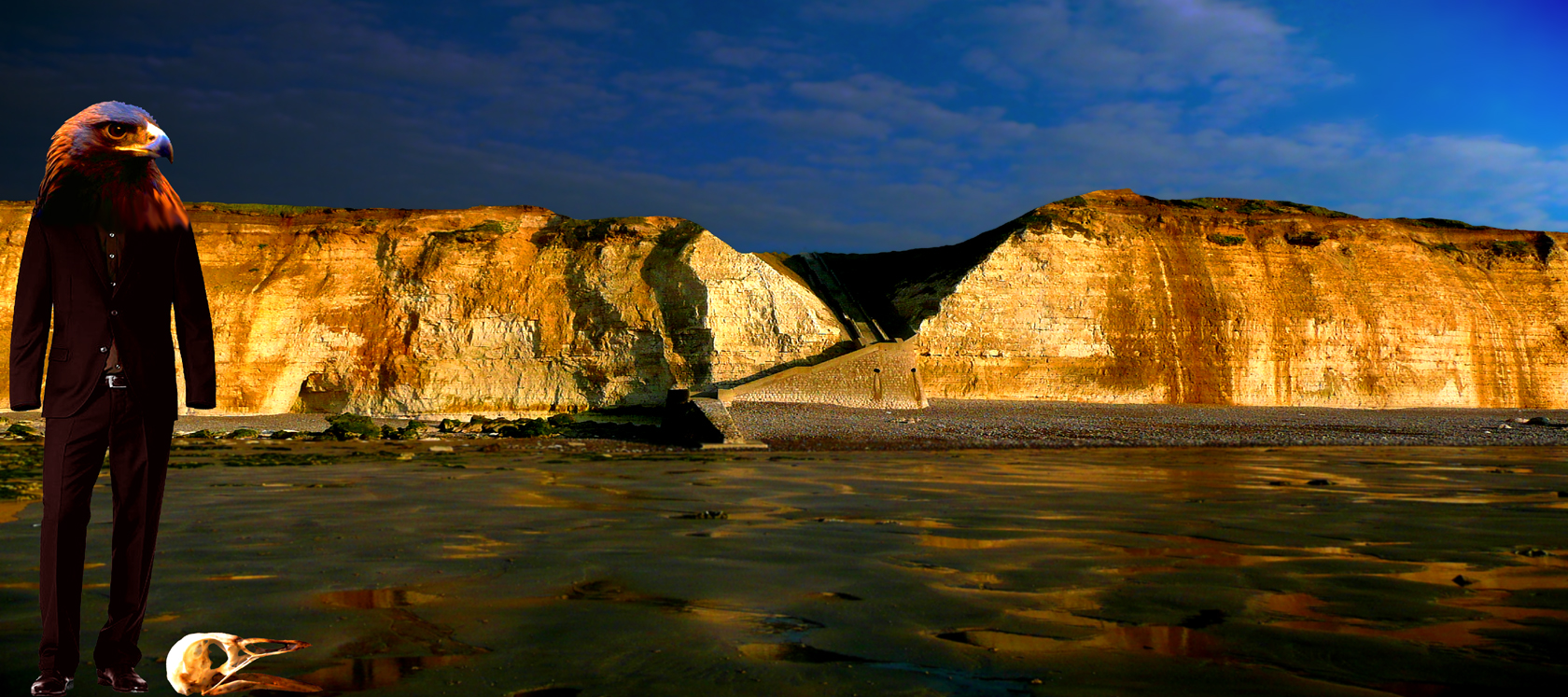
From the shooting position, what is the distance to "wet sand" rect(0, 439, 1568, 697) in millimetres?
2934

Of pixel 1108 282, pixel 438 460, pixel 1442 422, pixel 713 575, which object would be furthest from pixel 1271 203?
pixel 713 575

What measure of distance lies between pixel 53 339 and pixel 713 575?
2865mm

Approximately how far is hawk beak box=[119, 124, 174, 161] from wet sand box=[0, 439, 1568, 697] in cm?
156

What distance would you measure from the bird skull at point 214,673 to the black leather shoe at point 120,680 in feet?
0.39

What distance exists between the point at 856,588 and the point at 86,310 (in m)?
3.12

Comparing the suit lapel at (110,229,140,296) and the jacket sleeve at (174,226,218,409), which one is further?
the jacket sleeve at (174,226,218,409)

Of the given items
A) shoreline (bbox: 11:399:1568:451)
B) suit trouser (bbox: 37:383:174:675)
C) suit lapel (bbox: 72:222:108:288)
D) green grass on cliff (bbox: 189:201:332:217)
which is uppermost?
green grass on cliff (bbox: 189:201:332:217)

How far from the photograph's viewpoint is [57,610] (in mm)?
Answer: 2375

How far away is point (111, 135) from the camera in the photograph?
8.48 feet

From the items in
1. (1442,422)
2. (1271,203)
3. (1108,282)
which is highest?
(1271,203)

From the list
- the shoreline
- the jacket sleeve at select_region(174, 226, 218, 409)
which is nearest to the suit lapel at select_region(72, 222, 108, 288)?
the jacket sleeve at select_region(174, 226, 218, 409)

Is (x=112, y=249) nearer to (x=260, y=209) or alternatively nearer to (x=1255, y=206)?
(x=260, y=209)

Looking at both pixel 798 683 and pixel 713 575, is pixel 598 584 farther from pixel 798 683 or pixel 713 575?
pixel 798 683

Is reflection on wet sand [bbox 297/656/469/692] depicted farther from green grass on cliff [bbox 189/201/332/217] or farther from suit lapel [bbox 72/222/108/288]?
green grass on cliff [bbox 189/201/332/217]
